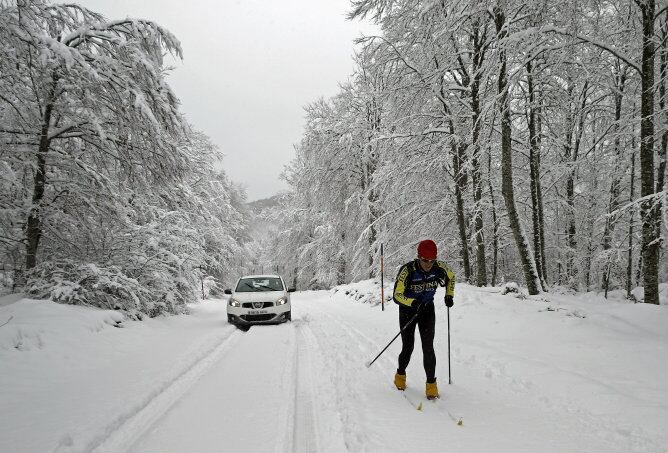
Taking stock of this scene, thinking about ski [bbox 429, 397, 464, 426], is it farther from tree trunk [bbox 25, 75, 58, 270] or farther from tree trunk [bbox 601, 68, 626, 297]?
tree trunk [bbox 601, 68, 626, 297]

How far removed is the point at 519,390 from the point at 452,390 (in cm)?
87

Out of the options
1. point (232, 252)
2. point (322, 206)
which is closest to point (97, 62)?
point (322, 206)

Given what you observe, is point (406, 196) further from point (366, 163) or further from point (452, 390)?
point (452, 390)

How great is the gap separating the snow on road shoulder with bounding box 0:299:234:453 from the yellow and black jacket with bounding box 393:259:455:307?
350 centimetres

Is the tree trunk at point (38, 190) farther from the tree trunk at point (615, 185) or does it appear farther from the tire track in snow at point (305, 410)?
the tree trunk at point (615, 185)

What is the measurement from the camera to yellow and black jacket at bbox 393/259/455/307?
17.0 ft

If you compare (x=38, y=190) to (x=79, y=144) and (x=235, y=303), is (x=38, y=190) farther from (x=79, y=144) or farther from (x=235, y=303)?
(x=235, y=303)

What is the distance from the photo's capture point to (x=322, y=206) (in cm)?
2542

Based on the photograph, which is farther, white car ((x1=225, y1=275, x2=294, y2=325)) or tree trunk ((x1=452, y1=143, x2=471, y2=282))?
tree trunk ((x1=452, y1=143, x2=471, y2=282))

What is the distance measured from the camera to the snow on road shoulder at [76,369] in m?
3.92

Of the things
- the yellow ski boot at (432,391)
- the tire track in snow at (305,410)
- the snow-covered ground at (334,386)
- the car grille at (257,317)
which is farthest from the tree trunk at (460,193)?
the yellow ski boot at (432,391)

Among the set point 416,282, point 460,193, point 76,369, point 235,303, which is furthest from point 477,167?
point 76,369

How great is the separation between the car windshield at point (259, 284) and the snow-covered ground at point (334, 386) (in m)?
3.06

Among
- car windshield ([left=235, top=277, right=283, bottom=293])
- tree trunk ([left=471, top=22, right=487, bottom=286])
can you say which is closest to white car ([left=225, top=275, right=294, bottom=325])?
car windshield ([left=235, top=277, right=283, bottom=293])
